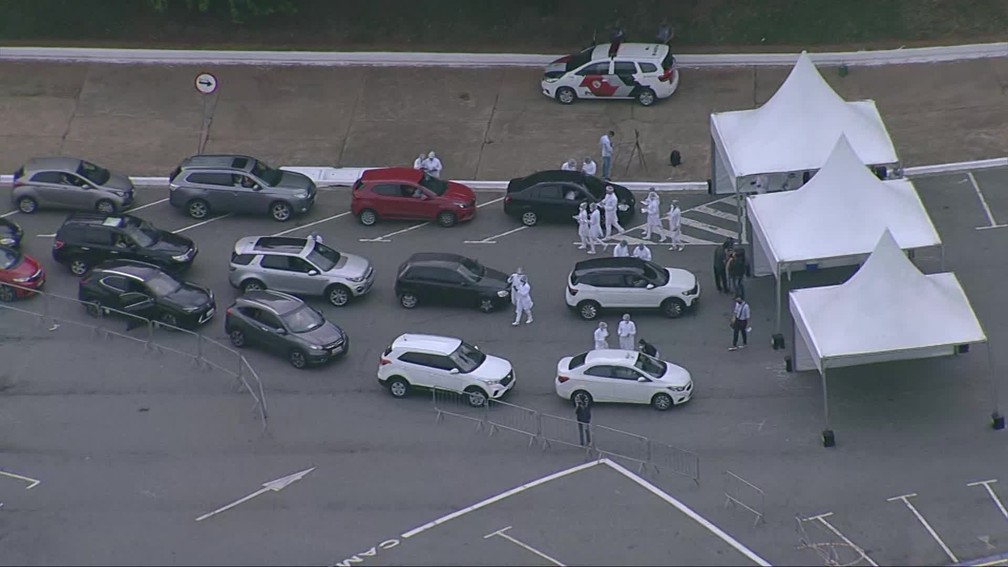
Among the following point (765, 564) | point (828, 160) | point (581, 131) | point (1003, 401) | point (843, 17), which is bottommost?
point (765, 564)

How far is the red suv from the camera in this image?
45688 millimetres

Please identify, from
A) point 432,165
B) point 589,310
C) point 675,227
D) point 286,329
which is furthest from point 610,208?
point 286,329

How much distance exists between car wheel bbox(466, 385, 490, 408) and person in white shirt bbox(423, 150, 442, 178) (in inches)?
443

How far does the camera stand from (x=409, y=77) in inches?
2111

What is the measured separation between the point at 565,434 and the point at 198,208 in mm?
14628

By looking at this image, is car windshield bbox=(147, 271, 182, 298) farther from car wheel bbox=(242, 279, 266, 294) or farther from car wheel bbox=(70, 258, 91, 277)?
car wheel bbox=(70, 258, 91, 277)

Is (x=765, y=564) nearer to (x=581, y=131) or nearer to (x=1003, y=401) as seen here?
(x=1003, y=401)

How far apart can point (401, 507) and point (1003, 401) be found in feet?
45.2

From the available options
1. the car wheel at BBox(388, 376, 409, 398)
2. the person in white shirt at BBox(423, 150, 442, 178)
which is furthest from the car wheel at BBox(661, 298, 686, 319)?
the person in white shirt at BBox(423, 150, 442, 178)

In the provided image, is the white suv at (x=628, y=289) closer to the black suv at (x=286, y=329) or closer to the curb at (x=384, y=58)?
the black suv at (x=286, y=329)

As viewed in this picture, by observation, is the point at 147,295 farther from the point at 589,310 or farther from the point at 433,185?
the point at 589,310

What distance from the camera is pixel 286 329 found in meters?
39.6

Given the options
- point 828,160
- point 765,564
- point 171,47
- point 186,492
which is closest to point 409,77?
point 171,47

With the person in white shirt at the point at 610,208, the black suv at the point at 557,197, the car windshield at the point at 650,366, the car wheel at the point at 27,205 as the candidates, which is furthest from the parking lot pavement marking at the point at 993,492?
the car wheel at the point at 27,205
